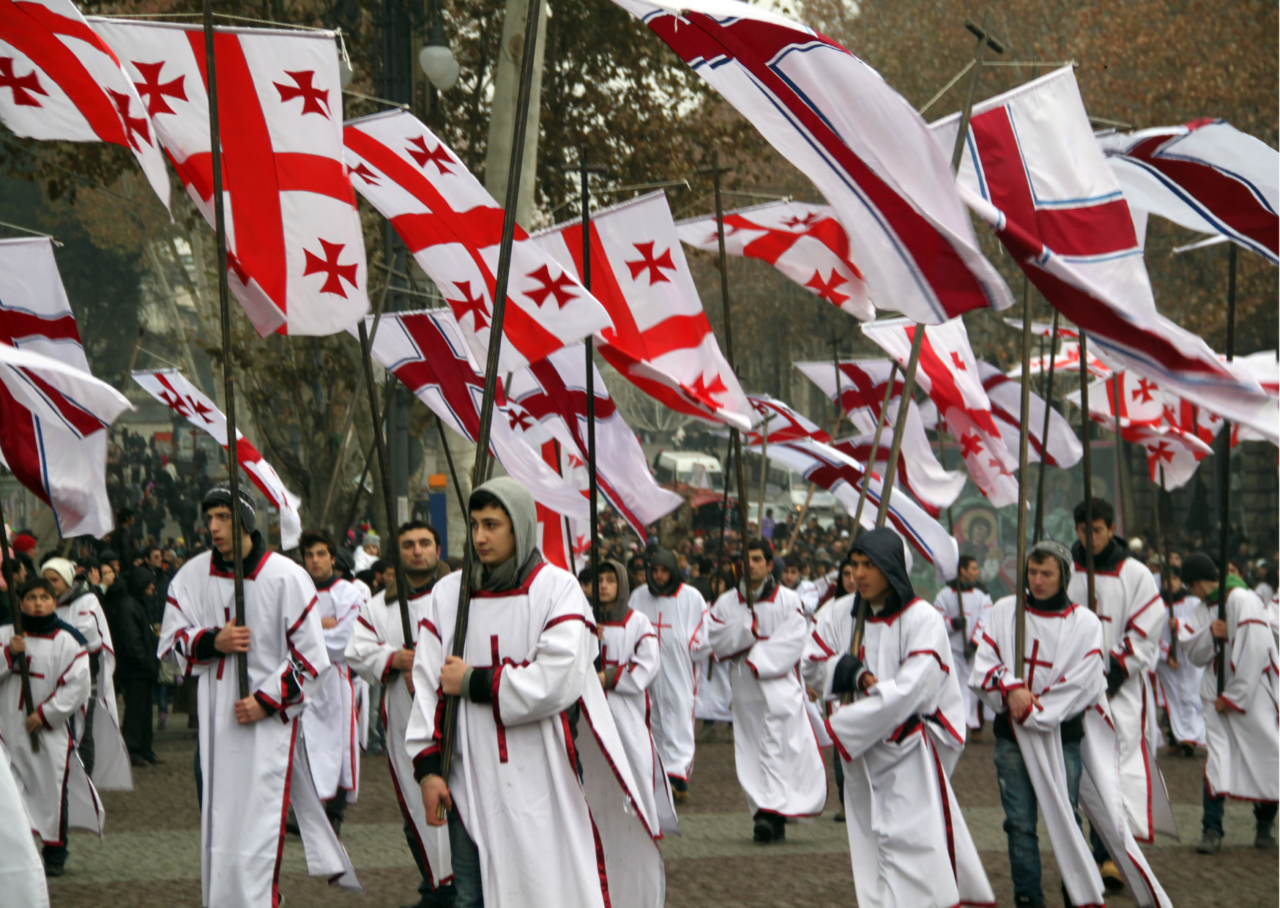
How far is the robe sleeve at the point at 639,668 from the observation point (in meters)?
10.5

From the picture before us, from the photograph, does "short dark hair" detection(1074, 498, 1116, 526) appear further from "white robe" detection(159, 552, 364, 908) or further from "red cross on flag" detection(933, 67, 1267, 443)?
"white robe" detection(159, 552, 364, 908)

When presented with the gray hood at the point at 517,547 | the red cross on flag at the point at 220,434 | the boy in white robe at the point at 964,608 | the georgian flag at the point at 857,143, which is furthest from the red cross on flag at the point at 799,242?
the boy in white robe at the point at 964,608

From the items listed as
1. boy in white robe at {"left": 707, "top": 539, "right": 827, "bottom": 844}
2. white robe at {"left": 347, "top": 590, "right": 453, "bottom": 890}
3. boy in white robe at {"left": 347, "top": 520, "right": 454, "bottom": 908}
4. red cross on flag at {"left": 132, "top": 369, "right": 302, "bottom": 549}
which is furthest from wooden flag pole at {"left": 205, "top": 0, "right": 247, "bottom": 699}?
boy in white robe at {"left": 707, "top": 539, "right": 827, "bottom": 844}

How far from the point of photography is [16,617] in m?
8.62

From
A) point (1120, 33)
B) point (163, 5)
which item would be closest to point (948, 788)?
point (163, 5)

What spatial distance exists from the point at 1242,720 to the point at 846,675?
4.29m

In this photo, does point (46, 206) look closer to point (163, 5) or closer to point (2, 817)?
point (163, 5)

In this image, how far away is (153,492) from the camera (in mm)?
32562

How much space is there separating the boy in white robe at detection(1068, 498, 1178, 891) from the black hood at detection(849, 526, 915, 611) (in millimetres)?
2192

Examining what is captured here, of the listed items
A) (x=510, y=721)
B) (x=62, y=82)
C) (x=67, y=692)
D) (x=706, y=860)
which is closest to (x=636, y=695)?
(x=706, y=860)

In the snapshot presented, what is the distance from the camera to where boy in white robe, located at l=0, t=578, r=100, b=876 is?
9.47m

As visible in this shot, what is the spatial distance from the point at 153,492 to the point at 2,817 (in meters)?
28.9

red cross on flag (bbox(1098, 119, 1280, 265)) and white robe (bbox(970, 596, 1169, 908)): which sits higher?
red cross on flag (bbox(1098, 119, 1280, 265))

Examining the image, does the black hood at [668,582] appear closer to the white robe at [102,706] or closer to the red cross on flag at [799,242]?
the red cross on flag at [799,242]
